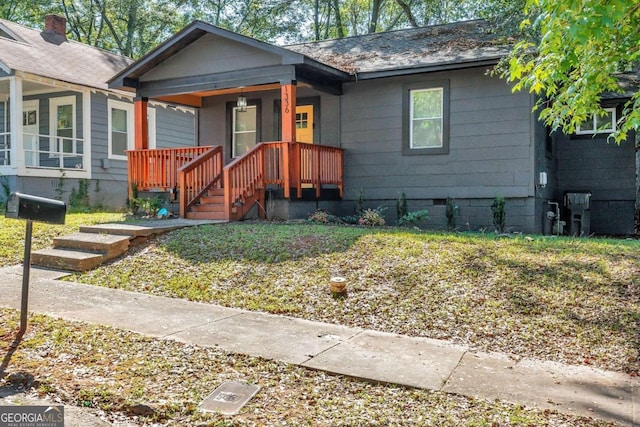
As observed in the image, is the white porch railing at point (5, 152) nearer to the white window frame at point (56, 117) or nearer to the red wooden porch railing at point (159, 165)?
the white window frame at point (56, 117)

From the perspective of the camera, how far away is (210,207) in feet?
35.0

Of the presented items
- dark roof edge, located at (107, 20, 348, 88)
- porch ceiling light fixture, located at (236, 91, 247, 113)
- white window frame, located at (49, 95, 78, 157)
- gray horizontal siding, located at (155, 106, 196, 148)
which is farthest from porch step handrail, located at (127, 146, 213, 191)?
gray horizontal siding, located at (155, 106, 196, 148)

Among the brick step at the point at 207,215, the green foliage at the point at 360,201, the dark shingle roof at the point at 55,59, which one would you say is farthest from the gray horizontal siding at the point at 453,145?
the dark shingle roof at the point at 55,59

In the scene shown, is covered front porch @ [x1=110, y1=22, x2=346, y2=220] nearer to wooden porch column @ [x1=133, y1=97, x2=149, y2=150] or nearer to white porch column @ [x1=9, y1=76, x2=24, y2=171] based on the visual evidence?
wooden porch column @ [x1=133, y1=97, x2=149, y2=150]

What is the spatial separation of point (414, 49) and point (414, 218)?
4.11m

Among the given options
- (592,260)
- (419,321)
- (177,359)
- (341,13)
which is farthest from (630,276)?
(341,13)

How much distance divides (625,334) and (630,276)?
56.2 inches

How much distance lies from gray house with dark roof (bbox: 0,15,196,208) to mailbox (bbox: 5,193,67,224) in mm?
10848

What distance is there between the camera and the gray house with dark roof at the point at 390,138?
420 inches

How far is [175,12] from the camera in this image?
29375 millimetres

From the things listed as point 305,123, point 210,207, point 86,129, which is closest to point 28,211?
point 210,207

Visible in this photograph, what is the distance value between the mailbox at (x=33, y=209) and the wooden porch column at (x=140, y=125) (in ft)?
27.0

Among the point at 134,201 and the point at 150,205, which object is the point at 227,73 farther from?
the point at 134,201

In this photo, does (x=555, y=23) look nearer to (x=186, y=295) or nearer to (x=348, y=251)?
(x=348, y=251)
